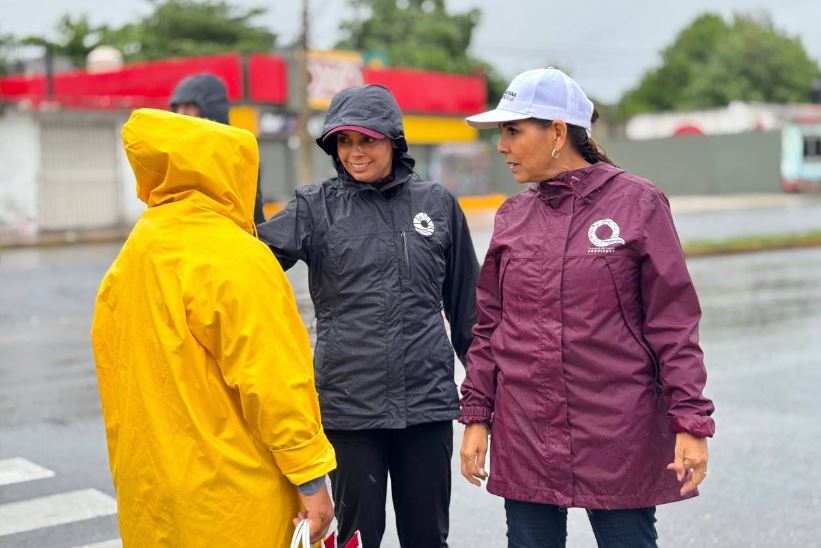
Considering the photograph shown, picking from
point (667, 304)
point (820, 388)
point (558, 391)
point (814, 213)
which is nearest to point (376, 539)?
point (558, 391)

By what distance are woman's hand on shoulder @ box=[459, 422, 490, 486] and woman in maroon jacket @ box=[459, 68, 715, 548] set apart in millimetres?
96

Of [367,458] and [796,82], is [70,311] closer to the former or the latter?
[367,458]

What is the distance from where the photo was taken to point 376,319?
3617 mm

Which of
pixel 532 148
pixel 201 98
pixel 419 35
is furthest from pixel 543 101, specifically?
pixel 419 35

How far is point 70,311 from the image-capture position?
13703mm

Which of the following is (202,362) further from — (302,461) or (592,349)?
(592,349)

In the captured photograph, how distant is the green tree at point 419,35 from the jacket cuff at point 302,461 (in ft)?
190

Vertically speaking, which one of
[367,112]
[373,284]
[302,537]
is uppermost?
[367,112]

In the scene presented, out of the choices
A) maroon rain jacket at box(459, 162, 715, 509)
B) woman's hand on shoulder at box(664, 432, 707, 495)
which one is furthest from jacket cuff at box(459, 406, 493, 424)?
woman's hand on shoulder at box(664, 432, 707, 495)

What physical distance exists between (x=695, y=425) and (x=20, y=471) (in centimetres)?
457

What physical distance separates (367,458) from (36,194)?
27.1 m

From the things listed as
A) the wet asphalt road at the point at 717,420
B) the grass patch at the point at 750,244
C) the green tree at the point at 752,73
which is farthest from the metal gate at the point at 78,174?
the green tree at the point at 752,73

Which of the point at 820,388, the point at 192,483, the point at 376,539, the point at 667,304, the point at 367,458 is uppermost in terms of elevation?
the point at 667,304

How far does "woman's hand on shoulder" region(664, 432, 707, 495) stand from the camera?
2.95 m
